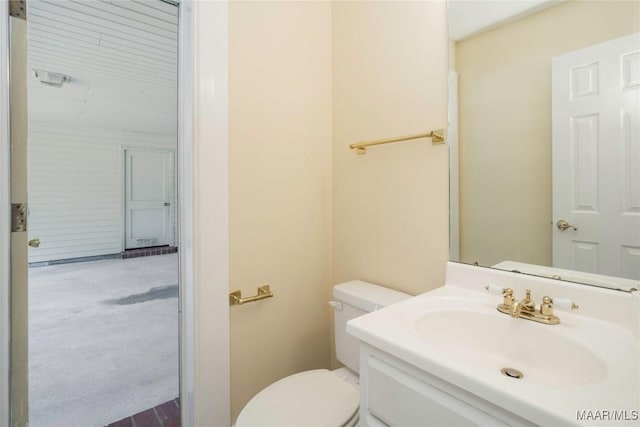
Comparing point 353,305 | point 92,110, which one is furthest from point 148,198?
point 353,305

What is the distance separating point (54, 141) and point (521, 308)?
21.0ft

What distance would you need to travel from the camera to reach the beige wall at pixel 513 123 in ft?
3.06

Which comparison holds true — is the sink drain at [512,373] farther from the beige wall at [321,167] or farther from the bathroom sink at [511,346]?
the beige wall at [321,167]

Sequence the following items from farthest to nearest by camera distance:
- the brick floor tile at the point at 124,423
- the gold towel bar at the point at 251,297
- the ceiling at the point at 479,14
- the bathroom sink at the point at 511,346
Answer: the brick floor tile at the point at 124,423
the gold towel bar at the point at 251,297
the ceiling at the point at 479,14
the bathroom sink at the point at 511,346

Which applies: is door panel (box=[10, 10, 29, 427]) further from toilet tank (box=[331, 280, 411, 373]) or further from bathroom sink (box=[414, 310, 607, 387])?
bathroom sink (box=[414, 310, 607, 387])

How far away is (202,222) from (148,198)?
540 centimetres

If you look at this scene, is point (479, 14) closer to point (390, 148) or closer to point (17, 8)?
point (390, 148)

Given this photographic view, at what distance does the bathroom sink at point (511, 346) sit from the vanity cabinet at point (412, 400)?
7 cm

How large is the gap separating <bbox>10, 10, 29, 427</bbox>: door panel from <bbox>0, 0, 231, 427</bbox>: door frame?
466 mm

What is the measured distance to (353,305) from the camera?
132 cm

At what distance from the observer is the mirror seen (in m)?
0.85

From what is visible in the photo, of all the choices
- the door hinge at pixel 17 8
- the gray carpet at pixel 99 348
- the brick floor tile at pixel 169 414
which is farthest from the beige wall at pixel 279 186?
the gray carpet at pixel 99 348

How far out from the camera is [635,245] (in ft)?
2.72

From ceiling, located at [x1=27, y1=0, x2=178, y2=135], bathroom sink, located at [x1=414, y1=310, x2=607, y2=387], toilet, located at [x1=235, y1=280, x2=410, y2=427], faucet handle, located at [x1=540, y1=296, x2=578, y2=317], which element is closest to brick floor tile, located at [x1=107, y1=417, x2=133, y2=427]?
toilet, located at [x1=235, y1=280, x2=410, y2=427]
